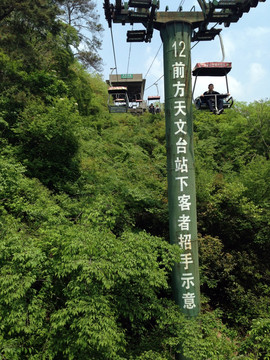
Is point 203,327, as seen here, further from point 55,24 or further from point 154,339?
point 55,24

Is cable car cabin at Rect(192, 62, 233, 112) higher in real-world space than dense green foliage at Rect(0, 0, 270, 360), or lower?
higher

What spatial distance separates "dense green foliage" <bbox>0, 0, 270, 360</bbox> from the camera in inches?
215

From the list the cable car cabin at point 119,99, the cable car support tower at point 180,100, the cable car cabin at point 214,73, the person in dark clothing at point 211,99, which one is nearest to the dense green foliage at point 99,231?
the cable car support tower at point 180,100

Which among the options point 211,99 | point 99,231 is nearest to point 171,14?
point 211,99

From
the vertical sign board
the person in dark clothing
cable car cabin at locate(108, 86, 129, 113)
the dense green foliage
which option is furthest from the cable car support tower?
cable car cabin at locate(108, 86, 129, 113)

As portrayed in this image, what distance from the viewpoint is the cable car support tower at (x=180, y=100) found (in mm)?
7934

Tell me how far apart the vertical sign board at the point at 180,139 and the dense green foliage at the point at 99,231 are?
0.78 meters

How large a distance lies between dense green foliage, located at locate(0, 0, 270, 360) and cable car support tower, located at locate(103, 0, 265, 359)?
77 cm

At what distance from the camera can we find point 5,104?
37.3 ft

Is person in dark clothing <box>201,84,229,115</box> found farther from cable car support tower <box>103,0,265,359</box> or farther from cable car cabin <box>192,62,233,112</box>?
cable car support tower <box>103,0,265,359</box>

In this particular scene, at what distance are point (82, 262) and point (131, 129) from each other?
18392mm

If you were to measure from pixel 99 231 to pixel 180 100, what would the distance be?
168 inches

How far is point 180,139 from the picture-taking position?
320 inches

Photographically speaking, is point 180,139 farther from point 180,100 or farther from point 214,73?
point 214,73
